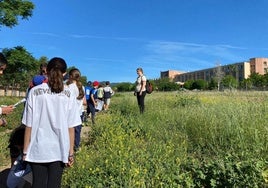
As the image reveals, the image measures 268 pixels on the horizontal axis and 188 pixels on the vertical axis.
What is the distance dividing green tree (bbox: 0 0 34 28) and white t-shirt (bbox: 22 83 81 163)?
34.7 meters

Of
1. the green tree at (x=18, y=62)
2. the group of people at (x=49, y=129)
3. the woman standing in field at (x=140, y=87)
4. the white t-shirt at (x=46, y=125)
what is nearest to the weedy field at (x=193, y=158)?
the group of people at (x=49, y=129)

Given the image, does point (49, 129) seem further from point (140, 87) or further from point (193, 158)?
point (140, 87)

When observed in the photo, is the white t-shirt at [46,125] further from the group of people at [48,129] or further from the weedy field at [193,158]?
the weedy field at [193,158]

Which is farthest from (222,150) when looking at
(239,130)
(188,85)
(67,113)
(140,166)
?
(188,85)

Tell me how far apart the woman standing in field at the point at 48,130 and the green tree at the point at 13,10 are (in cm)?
3471

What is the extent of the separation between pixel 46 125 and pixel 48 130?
6 centimetres

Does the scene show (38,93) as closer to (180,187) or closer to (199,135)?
(180,187)

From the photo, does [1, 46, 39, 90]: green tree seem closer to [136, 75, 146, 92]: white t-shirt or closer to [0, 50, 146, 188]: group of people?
[136, 75, 146, 92]: white t-shirt

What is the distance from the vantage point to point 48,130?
12.4ft

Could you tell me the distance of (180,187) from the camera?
4.38 m

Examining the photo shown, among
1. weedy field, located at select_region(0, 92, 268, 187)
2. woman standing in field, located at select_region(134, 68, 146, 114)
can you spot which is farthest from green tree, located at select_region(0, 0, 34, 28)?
weedy field, located at select_region(0, 92, 268, 187)

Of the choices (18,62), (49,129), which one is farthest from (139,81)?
(18,62)

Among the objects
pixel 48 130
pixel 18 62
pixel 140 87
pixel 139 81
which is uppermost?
pixel 18 62

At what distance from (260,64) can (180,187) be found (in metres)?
151
